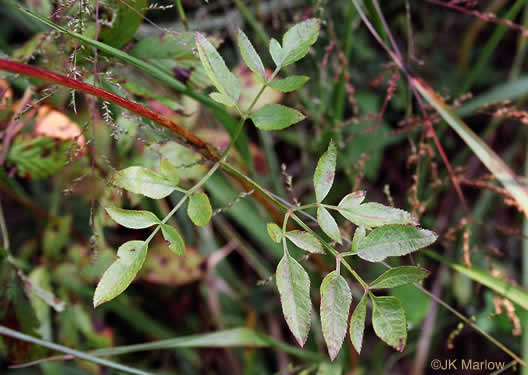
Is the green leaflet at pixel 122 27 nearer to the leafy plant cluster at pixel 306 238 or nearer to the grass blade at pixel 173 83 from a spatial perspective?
the grass blade at pixel 173 83

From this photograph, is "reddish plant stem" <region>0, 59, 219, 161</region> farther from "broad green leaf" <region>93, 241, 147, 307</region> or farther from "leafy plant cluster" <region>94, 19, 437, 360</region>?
"broad green leaf" <region>93, 241, 147, 307</region>

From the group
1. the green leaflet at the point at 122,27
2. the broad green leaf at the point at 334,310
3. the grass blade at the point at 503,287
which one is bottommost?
the grass blade at the point at 503,287

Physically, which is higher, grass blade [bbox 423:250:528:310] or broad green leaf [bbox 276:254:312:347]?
broad green leaf [bbox 276:254:312:347]

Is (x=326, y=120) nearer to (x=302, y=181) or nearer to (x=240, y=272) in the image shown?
(x=302, y=181)

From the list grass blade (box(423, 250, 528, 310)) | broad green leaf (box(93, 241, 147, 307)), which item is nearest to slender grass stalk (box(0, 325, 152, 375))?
broad green leaf (box(93, 241, 147, 307))

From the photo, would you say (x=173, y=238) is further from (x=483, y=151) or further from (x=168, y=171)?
(x=483, y=151)

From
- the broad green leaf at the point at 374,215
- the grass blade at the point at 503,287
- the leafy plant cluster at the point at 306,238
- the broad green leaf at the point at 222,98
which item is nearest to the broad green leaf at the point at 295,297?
the leafy plant cluster at the point at 306,238
